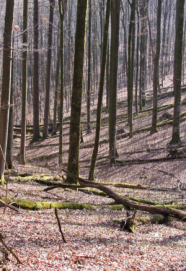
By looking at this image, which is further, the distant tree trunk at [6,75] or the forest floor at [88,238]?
the distant tree trunk at [6,75]

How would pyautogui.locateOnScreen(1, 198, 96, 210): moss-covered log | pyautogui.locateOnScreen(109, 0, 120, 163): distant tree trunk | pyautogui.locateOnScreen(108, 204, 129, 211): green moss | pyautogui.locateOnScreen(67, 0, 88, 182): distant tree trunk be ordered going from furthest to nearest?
pyautogui.locateOnScreen(109, 0, 120, 163): distant tree trunk, pyautogui.locateOnScreen(67, 0, 88, 182): distant tree trunk, pyautogui.locateOnScreen(108, 204, 129, 211): green moss, pyautogui.locateOnScreen(1, 198, 96, 210): moss-covered log

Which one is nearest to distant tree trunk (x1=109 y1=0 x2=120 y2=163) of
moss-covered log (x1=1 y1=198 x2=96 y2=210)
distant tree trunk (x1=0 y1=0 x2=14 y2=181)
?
distant tree trunk (x1=0 y1=0 x2=14 y2=181)

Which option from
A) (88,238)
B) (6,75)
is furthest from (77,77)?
(88,238)

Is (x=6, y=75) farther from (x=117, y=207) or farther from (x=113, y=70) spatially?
(x=113, y=70)

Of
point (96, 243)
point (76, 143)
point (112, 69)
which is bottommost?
point (96, 243)

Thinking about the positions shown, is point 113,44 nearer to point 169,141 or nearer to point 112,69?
point 112,69

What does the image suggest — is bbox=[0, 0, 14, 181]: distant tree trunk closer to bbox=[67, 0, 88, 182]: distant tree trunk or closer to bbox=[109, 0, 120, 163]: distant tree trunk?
bbox=[67, 0, 88, 182]: distant tree trunk

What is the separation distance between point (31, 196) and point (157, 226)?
3188 millimetres

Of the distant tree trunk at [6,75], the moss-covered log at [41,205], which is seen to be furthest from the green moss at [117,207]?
the distant tree trunk at [6,75]

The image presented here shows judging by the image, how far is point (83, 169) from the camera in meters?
14.1

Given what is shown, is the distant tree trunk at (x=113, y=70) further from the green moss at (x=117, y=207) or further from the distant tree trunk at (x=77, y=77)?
the green moss at (x=117, y=207)

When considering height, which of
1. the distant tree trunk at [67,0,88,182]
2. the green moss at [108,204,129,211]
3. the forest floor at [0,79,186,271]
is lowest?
the green moss at [108,204,129,211]

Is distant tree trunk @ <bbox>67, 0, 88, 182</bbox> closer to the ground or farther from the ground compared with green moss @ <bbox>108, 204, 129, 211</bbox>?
farther from the ground

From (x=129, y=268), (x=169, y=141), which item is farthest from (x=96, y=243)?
(x=169, y=141)
